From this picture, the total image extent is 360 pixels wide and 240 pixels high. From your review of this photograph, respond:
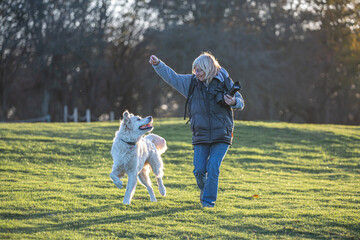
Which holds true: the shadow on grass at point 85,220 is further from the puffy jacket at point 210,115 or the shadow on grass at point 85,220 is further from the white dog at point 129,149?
the puffy jacket at point 210,115

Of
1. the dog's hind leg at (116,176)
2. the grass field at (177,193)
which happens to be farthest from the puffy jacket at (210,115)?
the dog's hind leg at (116,176)

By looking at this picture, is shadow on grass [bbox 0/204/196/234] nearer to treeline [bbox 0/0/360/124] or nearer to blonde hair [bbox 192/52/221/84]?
blonde hair [bbox 192/52/221/84]

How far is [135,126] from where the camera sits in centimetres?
791

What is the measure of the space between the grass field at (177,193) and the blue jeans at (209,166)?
30cm

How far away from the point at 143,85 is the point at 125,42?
406 centimetres

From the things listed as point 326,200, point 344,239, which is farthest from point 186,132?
point 344,239

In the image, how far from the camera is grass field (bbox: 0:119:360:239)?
6.41 metres

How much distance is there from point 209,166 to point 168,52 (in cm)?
3014

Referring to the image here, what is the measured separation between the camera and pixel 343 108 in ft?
140

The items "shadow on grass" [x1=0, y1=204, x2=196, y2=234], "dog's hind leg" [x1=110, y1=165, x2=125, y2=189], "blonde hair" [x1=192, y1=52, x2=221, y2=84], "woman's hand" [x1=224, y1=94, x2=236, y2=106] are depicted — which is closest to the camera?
"shadow on grass" [x1=0, y1=204, x2=196, y2=234]

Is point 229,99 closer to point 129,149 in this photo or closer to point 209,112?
point 209,112

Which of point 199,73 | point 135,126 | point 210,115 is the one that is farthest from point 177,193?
point 199,73

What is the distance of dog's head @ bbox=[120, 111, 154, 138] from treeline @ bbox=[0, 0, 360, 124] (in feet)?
92.1

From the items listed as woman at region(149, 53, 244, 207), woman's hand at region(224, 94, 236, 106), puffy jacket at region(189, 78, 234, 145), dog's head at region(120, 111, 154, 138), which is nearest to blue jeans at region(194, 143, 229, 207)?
woman at region(149, 53, 244, 207)
